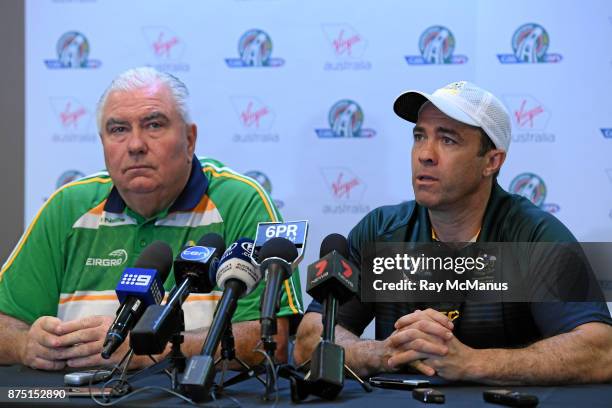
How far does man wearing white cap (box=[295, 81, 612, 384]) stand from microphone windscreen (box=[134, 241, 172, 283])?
61 cm

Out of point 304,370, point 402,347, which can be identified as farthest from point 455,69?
point 304,370

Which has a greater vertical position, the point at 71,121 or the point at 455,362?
the point at 71,121

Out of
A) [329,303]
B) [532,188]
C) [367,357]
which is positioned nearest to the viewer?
[329,303]

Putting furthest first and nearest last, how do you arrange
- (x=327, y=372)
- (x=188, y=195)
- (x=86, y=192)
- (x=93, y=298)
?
(x=86, y=192) → (x=188, y=195) → (x=93, y=298) → (x=327, y=372)

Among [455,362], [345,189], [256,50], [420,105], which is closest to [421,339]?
[455,362]

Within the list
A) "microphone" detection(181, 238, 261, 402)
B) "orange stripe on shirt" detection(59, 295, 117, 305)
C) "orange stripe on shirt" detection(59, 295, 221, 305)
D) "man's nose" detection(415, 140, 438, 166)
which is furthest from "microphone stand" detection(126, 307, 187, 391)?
"man's nose" detection(415, 140, 438, 166)

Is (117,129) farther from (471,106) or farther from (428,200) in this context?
(471,106)

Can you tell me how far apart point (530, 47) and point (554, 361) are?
220cm

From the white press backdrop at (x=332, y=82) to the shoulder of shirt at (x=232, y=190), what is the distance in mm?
1105

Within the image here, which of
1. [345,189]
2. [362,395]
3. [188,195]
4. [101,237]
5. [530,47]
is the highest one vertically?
[530,47]

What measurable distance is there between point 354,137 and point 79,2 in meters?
→ 1.68

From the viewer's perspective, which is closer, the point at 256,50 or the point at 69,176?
the point at 256,50

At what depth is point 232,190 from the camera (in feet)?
9.32

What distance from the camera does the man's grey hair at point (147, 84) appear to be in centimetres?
279
